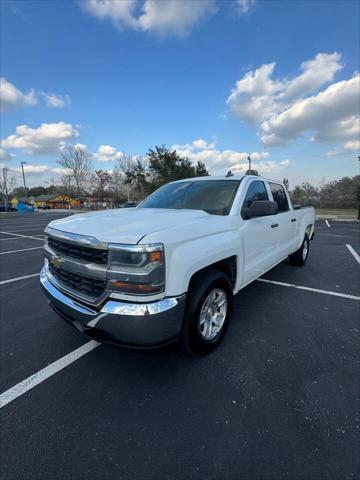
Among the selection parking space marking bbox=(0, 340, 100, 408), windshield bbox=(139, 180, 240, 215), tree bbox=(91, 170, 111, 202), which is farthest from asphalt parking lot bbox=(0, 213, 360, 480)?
tree bbox=(91, 170, 111, 202)

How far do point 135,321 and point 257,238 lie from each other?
213 centimetres

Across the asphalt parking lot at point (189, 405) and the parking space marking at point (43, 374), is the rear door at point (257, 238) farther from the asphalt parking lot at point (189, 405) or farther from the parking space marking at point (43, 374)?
the parking space marking at point (43, 374)

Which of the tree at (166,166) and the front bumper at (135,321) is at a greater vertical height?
the tree at (166,166)

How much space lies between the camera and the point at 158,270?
1917 mm

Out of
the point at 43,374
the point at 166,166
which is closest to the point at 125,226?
the point at 43,374

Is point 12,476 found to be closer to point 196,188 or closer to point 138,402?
point 138,402

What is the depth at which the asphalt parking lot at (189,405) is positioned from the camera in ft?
5.36

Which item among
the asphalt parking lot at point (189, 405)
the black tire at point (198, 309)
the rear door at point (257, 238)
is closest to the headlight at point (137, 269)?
the black tire at point (198, 309)

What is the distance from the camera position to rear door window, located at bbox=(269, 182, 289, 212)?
4.37m

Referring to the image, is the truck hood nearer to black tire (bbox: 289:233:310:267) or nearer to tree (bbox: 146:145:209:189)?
black tire (bbox: 289:233:310:267)

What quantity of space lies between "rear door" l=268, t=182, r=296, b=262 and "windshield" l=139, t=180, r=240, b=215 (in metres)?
1.13

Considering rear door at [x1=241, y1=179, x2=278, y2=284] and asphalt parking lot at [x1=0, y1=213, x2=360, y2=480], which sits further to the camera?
rear door at [x1=241, y1=179, x2=278, y2=284]

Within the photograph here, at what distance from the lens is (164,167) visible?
38969 mm

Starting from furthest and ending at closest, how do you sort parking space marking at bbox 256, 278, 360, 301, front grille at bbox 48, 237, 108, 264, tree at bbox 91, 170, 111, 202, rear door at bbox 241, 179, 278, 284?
tree at bbox 91, 170, 111, 202 → parking space marking at bbox 256, 278, 360, 301 → rear door at bbox 241, 179, 278, 284 → front grille at bbox 48, 237, 108, 264
